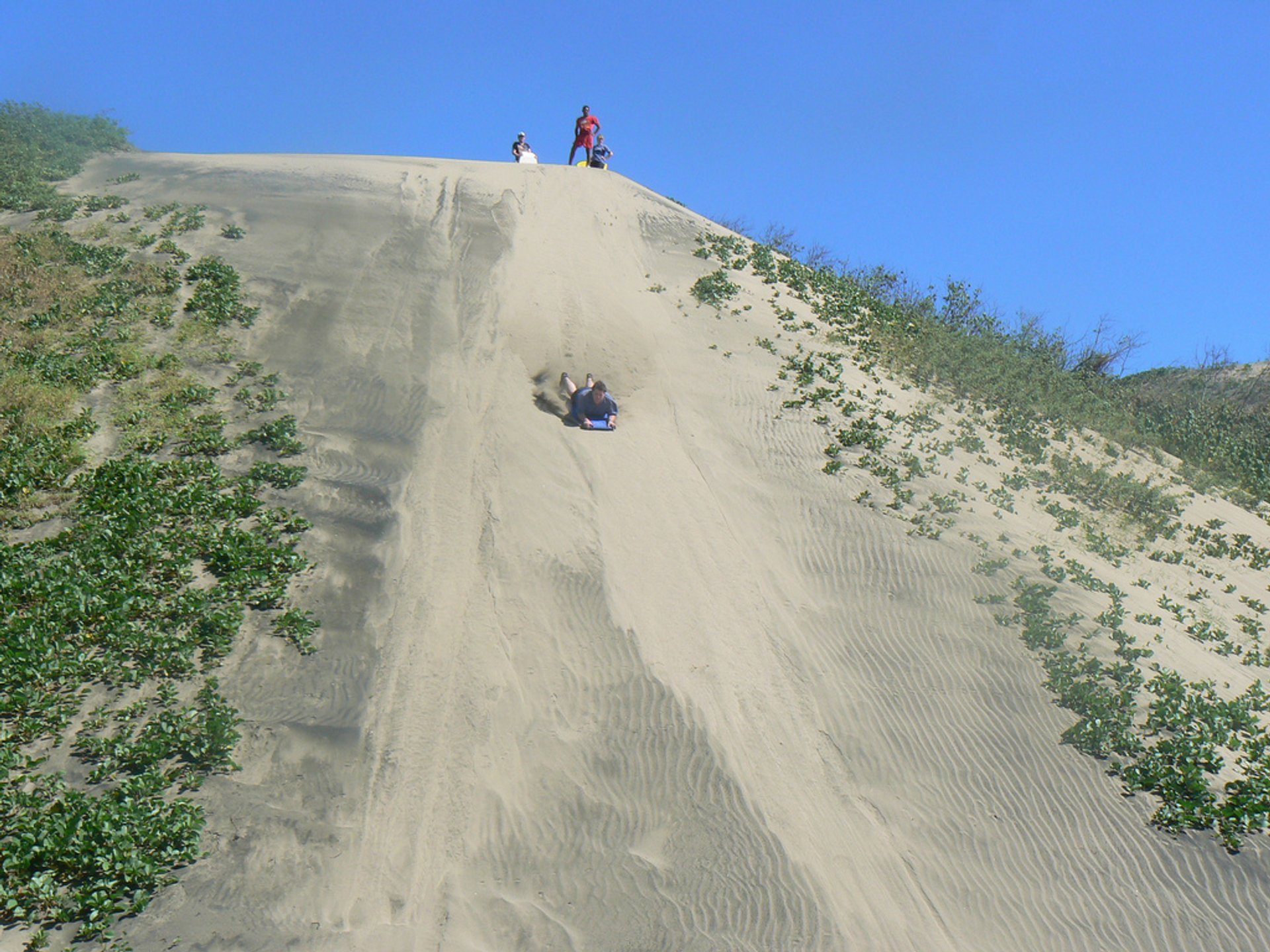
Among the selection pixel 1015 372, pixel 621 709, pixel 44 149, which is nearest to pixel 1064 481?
pixel 1015 372

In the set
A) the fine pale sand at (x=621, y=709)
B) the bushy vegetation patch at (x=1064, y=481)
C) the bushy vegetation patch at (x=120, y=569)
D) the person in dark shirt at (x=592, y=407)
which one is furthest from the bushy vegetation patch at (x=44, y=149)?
the bushy vegetation patch at (x=1064, y=481)

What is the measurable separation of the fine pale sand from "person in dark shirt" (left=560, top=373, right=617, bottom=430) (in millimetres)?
326

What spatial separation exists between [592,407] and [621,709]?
5.76 metres

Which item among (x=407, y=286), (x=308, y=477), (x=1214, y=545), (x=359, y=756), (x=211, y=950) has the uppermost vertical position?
(x=407, y=286)

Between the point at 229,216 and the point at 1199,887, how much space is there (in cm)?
1838

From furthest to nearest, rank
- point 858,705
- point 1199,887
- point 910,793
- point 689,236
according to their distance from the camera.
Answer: point 689,236 < point 858,705 < point 910,793 < point 1199,887

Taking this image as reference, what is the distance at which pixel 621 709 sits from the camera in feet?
29.6

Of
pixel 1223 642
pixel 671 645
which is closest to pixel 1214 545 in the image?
pixel 1223 642

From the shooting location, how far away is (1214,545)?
14.1m

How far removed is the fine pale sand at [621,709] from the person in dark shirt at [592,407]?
0.33 m

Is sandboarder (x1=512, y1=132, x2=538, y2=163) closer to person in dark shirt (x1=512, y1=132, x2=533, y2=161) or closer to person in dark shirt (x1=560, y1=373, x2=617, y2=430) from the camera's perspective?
person in dark shirt (x1=512, y1=132, x2=533, y2=161)

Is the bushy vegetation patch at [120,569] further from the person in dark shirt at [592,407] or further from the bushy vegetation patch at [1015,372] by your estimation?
the bushy vegetation patch at [1015,372]

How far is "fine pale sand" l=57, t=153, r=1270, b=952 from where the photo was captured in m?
7.11

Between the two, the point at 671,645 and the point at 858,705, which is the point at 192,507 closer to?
the point at 671,645
